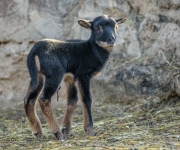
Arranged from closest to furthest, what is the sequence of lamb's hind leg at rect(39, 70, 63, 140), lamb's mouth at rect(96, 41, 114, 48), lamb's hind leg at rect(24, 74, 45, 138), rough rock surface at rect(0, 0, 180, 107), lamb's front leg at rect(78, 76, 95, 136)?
A: lamb's hind leg at rect(39, 70, 63, 140) → lamb's hind leg at rect(24, 74, 45, 138) → lamb's front leg at rect(78, 76, 95, 136) → lamb's mouth at rect(96, 41, 114, 48) → rough rock surface at rect(0, 0, 180, 107)

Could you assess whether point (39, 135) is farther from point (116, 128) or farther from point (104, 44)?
point (104, 44)

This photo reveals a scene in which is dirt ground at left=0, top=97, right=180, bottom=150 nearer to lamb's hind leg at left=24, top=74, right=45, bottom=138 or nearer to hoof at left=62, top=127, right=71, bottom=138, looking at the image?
hoof at left=62, top=127, right=71, bottom=138

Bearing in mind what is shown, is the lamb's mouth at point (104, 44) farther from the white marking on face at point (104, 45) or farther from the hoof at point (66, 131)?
the hoof at point (66, 131)

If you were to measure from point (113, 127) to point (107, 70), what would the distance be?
2.42m

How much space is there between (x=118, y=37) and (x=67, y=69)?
3.22m

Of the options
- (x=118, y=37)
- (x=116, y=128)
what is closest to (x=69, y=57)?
(x=116, y=128)

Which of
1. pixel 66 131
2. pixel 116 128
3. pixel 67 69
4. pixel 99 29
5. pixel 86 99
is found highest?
pixel 99 29

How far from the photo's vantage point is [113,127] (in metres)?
9.10

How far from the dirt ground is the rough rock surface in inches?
15.3

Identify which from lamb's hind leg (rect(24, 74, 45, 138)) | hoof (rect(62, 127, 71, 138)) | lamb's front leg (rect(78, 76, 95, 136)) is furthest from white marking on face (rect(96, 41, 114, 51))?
hoof (rect(62, 127, 71, 138))

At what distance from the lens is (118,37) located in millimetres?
11305

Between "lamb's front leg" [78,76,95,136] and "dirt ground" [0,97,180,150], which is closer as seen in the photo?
"dirt ground" [0,97,180,150]

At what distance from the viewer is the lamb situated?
7.93 m

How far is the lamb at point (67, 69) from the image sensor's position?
793 centimetres
